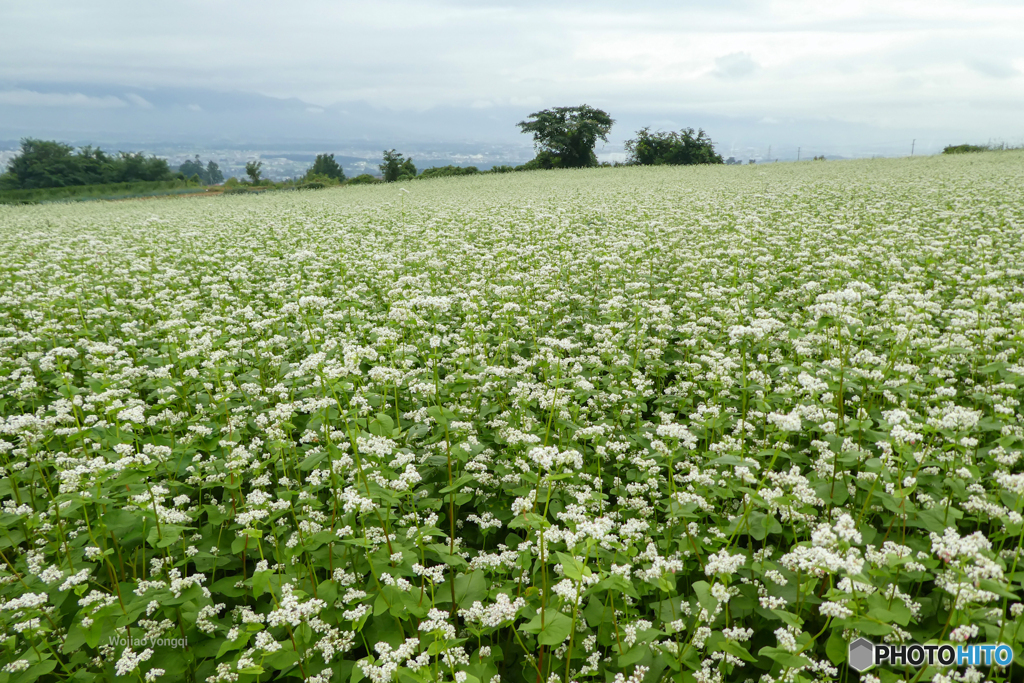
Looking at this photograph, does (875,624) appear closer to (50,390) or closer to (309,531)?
(309,531)

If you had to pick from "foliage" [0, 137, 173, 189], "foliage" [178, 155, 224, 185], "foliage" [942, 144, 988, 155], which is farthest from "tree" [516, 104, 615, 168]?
"foliage" [178, 155, 224, 185]

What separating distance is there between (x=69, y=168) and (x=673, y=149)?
9297 centimetres

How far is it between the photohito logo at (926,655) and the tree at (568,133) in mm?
74538

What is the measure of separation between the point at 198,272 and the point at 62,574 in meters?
9.07

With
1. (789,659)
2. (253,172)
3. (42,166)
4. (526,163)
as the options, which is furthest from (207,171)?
(789,659)

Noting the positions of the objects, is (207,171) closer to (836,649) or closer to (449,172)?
(449,172)

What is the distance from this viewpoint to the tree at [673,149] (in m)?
69.8

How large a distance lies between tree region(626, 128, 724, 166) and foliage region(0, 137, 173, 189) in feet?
254

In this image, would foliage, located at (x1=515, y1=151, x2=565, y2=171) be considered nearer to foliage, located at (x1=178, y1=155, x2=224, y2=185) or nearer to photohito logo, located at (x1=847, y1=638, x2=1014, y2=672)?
photohito logo, located at (x1=847, y1=638, x2=1014, y2=672)

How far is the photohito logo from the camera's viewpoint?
267 centimetres

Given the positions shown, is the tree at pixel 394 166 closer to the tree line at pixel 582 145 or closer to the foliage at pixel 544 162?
the tree line at pixel 582 145

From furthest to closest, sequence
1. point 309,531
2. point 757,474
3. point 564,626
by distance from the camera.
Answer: point 757,474, point 309,531, point 564,626

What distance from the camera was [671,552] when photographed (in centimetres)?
380

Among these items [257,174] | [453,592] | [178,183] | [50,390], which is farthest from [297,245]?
[257,174]
